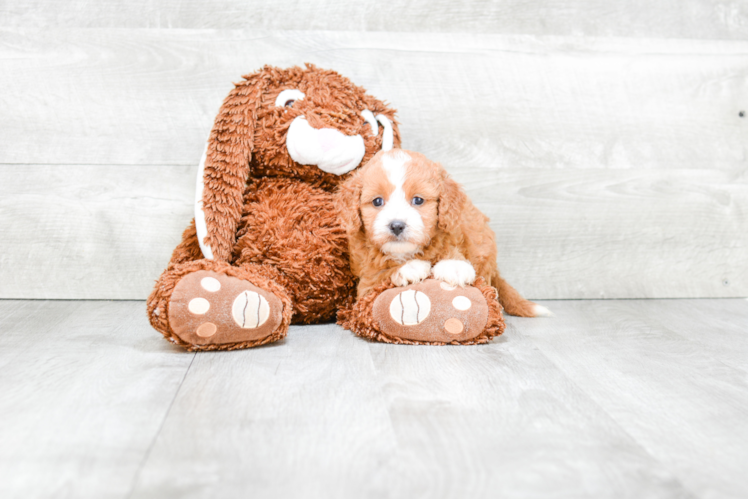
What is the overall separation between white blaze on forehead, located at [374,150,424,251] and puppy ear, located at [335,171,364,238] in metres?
0.05

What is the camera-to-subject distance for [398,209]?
1.06m

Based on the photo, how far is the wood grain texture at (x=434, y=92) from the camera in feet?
4.67

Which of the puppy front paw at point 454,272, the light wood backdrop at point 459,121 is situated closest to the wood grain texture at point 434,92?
the light wood backdrop at point 459,121

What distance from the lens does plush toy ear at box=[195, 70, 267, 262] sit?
119 cm

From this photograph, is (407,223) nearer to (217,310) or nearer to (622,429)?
(217,310)

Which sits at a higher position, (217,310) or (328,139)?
(328,139)

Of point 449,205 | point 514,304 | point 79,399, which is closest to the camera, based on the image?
point 79,399

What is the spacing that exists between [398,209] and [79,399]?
57cm

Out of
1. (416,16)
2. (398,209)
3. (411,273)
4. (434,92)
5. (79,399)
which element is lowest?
(79,399)

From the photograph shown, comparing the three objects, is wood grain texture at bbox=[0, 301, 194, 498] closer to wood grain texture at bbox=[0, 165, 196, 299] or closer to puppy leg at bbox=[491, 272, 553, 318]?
wood grain texture at bbox=[0, 165, 196, 299]

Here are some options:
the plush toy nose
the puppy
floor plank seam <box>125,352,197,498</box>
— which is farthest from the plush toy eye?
floor plank seam <box>125,352,197,498</box>

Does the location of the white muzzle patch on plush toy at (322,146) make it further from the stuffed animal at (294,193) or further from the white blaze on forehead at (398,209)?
the white blaze on forehead at (398,209)

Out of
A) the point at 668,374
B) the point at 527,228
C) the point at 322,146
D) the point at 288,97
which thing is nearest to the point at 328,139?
the point at 322,146

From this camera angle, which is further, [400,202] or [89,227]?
[89,227]
